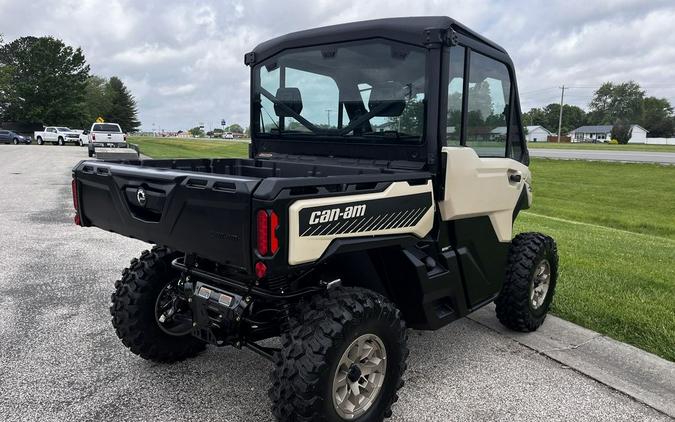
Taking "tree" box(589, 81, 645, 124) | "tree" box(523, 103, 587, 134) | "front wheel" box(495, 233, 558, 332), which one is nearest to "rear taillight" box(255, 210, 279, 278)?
"front wheel" box(495, 233, 558, 332)

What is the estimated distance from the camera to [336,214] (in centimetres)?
252

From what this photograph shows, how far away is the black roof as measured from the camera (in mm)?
3186

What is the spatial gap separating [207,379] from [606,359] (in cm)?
285

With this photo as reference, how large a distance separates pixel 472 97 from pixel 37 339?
367 centimetres

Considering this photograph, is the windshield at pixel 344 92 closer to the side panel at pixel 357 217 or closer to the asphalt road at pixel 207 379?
the side panel at pixel 357 217

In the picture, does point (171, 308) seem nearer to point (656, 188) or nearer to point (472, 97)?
point (472, 97)

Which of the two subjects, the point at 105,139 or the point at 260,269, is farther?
the point at 105,139

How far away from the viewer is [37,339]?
13.1 ft

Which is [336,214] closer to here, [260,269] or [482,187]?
[260,269]

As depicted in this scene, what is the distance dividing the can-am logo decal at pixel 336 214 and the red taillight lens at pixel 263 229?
228 millimetres

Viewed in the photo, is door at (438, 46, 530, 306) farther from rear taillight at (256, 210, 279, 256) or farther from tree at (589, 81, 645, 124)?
tree at (589, 81, 645, 124)

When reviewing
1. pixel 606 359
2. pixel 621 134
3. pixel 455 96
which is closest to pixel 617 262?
pixel 606 359

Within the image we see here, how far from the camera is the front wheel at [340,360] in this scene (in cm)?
249

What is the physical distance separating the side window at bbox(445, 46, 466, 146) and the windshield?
0.63 feet
